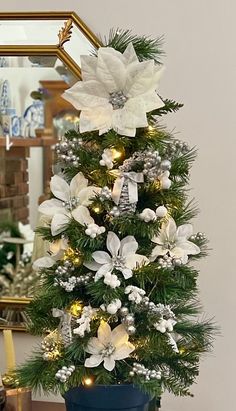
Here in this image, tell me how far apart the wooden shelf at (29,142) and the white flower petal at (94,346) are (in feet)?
2.02

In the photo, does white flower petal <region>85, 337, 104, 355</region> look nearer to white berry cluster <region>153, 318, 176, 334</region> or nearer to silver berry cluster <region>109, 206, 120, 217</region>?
white berry cluster <region>153, 318, 176, 334</region>

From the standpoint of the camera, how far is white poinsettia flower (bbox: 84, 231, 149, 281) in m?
1.08

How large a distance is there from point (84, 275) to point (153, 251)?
0.41ft

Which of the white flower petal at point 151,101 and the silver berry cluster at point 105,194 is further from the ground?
the white flower petal at point 151,101

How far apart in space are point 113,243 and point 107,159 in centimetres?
14

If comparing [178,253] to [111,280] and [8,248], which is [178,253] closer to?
[111,280]

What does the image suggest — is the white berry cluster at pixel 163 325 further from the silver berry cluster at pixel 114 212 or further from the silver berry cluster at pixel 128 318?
the silver berry cluster at pixel 114 212

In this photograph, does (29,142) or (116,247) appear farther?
(29,142)

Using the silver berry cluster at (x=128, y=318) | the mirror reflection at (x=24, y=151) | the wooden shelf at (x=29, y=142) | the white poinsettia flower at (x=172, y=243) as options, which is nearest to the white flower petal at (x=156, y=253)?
the white poinsettia flower at (x=172, y=243)

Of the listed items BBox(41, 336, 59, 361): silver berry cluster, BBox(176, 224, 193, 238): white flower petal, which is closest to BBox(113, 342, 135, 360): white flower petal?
BBox(41, 336, 59, 361): silver berry cluster

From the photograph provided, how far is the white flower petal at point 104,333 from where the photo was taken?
1089mm

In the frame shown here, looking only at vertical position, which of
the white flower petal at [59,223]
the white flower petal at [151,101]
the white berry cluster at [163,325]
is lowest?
the white berry cluster at [163,325]

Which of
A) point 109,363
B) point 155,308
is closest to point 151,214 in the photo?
point 155,308

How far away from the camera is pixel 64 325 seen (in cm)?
112
